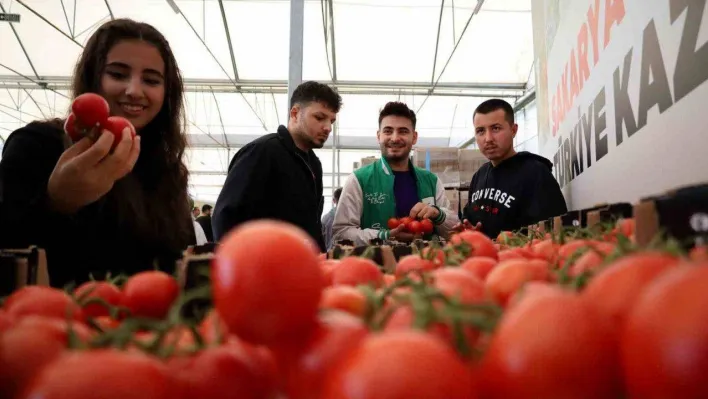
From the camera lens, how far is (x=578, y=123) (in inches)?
146

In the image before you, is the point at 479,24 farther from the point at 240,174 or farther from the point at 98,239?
the point at 98,239

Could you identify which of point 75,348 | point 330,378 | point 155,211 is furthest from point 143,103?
point 330,378

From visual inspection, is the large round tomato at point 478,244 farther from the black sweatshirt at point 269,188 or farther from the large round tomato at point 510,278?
the black sweatshirt at point 269,188

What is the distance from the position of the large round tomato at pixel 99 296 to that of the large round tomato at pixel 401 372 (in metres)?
0.54

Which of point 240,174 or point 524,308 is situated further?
point 240,174

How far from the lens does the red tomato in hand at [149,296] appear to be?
0.87 meters

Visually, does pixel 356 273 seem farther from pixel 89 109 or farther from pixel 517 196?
pixel 517 196

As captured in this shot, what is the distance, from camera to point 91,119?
136 cm

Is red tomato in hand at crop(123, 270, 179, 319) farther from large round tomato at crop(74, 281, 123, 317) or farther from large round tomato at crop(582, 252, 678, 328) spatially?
large round tomato at crop(582, 252, 678, 328)

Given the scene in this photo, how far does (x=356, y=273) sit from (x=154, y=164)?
4.57 feet

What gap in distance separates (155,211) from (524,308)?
167cm

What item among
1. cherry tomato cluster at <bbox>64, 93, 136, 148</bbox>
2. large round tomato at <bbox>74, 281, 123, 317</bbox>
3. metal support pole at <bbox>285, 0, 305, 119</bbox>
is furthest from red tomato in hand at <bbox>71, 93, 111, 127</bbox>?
metal support pole at <bbox>285, 0, 305, 119</bbox>

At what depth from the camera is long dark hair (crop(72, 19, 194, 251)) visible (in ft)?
5.81

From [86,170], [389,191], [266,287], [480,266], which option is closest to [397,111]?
[389,191]
